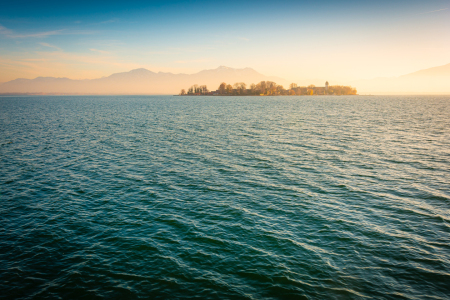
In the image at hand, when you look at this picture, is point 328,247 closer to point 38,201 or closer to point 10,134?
point 38,201

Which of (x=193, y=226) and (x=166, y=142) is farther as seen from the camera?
(x=166, y=142)

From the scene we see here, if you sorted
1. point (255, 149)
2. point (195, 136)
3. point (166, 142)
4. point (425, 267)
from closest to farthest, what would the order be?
1. point (425, 267)
2. point (255, 149)
3. point (166, 142)
4. point (195, 136)

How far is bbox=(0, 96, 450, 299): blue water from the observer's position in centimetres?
1422

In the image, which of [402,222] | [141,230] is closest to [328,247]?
[402,222]

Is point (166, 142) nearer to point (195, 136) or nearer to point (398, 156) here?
point (195, 136)

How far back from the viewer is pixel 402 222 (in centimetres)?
2050

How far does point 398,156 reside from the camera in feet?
130

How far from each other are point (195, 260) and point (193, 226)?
4.05 meters

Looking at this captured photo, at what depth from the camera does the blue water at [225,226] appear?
14.2 metres

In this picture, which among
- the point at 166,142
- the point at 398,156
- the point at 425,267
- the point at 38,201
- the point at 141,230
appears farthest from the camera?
the point at 166,142

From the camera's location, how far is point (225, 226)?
790 inches

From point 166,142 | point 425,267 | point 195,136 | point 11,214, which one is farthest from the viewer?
point 195,136

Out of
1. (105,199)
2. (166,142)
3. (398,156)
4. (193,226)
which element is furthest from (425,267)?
(166,142)

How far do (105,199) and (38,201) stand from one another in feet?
20.5
